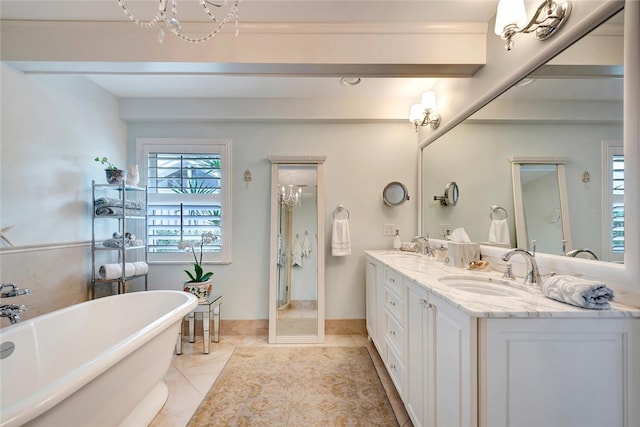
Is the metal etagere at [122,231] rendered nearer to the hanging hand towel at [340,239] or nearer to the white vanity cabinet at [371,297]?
the hanging hand towel at [340,239]

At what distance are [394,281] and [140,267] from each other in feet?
7.78

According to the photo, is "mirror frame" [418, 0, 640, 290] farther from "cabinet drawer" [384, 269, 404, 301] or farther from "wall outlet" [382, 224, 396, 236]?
"wall outlet" [382, 224, 396, 236]

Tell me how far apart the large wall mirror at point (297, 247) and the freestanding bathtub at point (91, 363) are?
102 cm

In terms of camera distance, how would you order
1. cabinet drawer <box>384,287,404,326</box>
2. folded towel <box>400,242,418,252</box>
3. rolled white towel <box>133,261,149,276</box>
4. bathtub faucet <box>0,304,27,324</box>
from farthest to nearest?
folded towel <box>400,242,418,252</box> → rolled white towel <box>133,261,149,276</box> → cabinet drawer <box>384,287,404,326</box> → bathtub faucet <box>0,304,27,324</box>

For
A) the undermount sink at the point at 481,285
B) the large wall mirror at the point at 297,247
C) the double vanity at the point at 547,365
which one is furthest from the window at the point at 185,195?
the double vanity at the point at 547,365

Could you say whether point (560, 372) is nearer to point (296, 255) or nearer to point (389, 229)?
point (389, 229)

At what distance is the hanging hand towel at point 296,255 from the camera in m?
2.82

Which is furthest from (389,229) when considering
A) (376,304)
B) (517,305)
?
(517,305)

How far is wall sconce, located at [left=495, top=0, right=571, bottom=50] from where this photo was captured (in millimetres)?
1206

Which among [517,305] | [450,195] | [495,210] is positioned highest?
[450,195]

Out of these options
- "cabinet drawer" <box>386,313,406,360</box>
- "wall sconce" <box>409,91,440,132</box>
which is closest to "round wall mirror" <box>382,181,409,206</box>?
"wall sconce" <box>409,91,440,132</box>

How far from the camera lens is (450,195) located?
2.28m

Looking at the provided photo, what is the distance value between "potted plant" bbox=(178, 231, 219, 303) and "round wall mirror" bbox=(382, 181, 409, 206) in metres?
1.88

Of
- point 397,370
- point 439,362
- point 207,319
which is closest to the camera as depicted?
point 439,362
